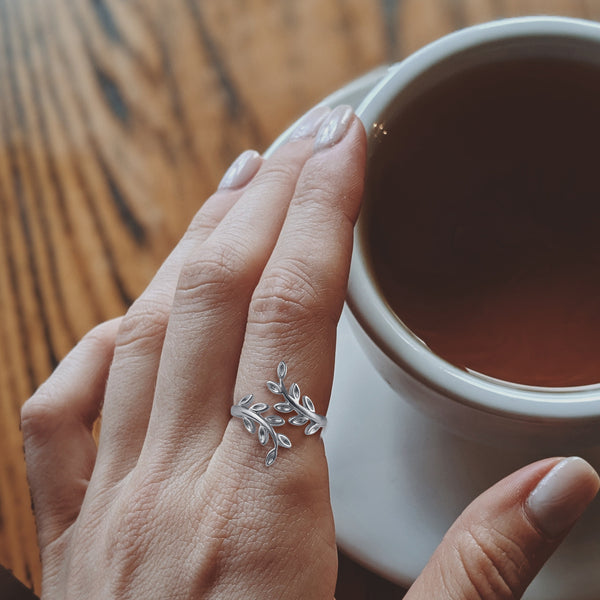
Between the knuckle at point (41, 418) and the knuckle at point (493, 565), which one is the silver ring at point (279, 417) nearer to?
the knuckle at point (493, 565)

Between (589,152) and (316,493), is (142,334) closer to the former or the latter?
(316,493)

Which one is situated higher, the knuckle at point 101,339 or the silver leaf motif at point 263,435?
the silver leaf motif at point 263,435

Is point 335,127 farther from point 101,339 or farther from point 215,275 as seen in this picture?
point 101,339

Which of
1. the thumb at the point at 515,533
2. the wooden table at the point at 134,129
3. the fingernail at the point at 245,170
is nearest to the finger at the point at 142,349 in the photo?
the fingernail at the point at 245,170

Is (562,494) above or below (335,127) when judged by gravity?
below

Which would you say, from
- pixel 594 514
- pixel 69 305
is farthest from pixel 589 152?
pixel 69 305

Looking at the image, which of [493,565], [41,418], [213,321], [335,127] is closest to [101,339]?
[41,418]
